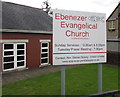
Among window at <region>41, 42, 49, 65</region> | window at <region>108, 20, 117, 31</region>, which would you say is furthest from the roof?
window at <region>108, 20, 117, 31</region>

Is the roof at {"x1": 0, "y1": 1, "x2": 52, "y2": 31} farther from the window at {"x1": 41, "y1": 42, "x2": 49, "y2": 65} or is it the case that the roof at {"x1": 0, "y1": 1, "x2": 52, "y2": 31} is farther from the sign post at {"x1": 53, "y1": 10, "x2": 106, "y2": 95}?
the sign post at {"x1": 53, "y1": 10, "x2": 106, "y2": 95}

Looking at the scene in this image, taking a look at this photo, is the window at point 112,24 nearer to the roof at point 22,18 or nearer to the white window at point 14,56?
the roof at point 22,18

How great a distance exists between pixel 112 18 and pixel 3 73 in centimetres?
2248

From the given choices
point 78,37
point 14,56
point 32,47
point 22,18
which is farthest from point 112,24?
point 78,37

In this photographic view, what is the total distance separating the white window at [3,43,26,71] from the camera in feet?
32.4

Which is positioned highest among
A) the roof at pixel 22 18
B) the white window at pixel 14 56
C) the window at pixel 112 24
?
the window at pixel 112 24

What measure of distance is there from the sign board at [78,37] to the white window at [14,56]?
284 inches

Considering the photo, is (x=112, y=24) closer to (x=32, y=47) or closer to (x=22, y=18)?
(x=22, y=18)

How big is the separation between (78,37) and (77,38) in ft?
0.16

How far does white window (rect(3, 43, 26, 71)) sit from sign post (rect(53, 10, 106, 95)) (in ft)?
23.7

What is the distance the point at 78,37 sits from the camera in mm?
4051

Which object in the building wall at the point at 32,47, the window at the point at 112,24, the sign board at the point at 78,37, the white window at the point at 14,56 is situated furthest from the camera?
the window at the point at 112,24

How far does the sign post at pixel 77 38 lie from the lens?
380 centimetres

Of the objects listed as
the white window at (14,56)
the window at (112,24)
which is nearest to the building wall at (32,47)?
the white window at (14,56)
